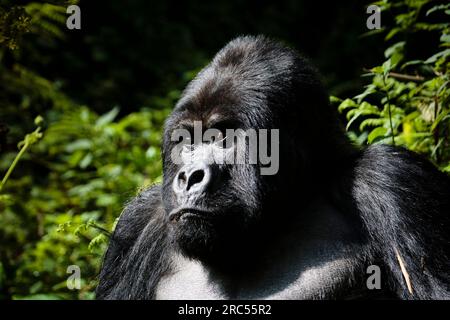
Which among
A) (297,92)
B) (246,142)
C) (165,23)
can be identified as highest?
(165,23)

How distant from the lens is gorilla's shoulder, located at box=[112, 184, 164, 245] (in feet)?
14.0

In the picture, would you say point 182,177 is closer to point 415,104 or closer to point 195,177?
point 195,177

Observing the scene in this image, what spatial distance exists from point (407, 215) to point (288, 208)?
64cm

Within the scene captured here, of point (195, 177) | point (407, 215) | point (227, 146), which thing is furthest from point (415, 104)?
point (195, 177)

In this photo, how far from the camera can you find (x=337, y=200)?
376 cm

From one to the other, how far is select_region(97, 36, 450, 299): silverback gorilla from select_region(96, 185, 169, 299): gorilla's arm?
0.01 metres

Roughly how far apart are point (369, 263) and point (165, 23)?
7.66 meters

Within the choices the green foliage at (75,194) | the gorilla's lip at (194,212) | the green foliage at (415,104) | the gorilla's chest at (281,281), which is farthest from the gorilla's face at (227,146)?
the green foliage at (75,194)

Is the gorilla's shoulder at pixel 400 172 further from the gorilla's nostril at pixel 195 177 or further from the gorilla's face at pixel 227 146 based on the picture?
the gorilla's nostril at pixel 195 177

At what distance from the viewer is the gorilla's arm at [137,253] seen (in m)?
4.09

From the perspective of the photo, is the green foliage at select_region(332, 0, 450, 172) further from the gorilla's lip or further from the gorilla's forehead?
the gorilla's lip
